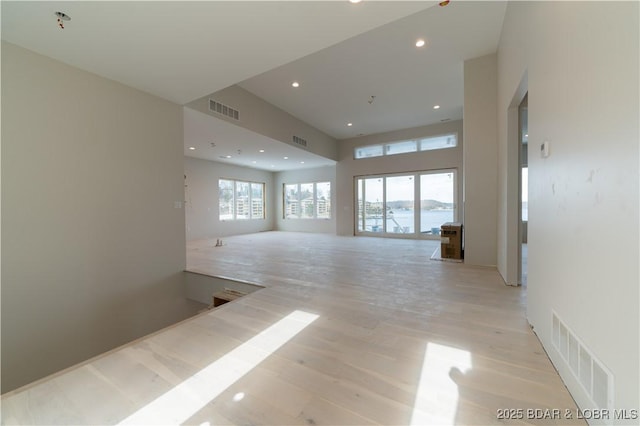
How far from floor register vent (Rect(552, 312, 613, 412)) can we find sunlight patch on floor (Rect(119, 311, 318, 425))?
5.69ft

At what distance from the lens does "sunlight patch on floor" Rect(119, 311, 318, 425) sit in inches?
50.2

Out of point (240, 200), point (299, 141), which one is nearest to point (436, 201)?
point (299, 141)

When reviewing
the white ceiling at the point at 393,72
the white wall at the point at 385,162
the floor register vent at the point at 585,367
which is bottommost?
the floor register vent at the point at 585,367

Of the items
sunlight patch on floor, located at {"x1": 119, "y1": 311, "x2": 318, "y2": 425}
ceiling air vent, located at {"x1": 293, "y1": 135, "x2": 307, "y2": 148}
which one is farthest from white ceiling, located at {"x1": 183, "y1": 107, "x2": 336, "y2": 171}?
sunlight patch on floor, located at {"x1": 119, "y1": 311, "x2": 318, "y2": 425}

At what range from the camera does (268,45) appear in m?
2.54

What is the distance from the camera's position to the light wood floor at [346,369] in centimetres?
128

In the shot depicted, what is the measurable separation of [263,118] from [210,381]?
5.44m

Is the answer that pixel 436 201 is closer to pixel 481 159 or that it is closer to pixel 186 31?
pixel 481 159

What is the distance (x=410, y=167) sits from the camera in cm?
797

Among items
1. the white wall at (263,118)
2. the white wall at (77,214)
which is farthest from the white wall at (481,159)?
the white wall at (77,214)

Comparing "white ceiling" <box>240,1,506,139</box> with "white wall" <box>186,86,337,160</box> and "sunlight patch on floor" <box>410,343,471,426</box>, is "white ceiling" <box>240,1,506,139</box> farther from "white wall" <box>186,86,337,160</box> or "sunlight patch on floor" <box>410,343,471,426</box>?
"sunlight patch on floor" <box>410,343,471,426</box>

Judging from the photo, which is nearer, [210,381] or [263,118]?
[210,381]

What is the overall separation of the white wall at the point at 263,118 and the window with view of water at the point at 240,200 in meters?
3.90

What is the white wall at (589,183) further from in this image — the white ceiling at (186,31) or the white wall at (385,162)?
the white wall at (385,162)
